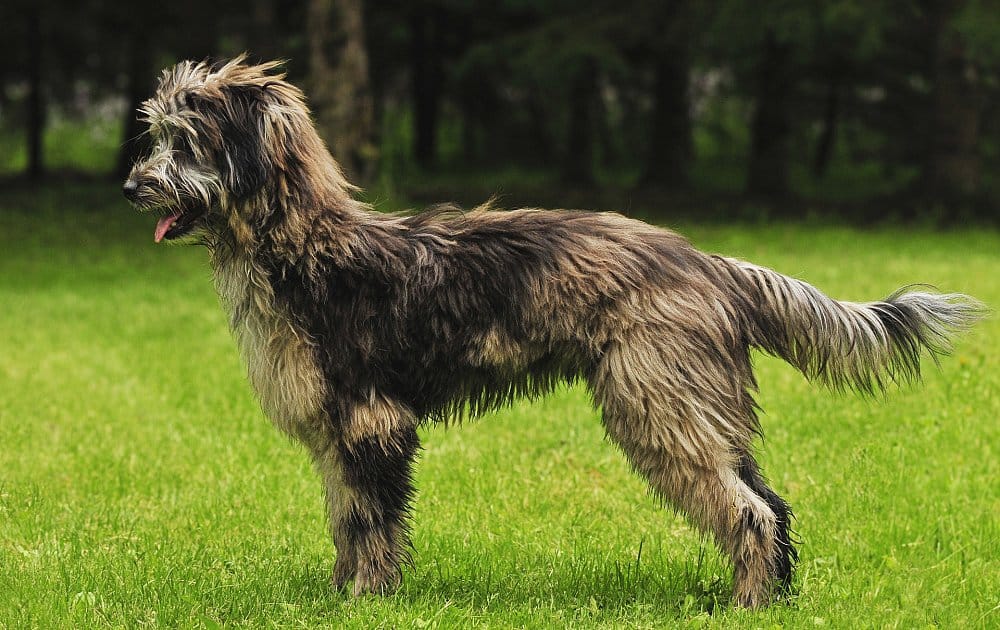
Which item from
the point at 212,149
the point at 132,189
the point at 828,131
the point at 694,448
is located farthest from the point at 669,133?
the point at 132,189

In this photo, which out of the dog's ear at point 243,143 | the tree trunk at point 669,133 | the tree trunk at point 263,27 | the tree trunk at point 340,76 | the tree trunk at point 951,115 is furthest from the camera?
the tree trunk at point 669,133

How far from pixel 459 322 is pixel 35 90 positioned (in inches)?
969

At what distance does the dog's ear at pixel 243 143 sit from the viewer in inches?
197

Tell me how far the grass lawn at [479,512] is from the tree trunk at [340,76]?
8.28m

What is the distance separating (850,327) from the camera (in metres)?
5.15

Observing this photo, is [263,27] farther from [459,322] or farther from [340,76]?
[459,322]

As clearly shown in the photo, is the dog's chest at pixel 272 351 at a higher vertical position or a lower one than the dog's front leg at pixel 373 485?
higher

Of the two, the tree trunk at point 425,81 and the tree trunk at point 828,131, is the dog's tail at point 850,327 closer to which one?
the tree trunk at point 828,131

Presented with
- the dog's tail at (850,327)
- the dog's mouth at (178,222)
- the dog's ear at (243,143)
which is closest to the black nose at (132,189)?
the dog's mouth at (178,222)

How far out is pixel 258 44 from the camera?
21844 mm

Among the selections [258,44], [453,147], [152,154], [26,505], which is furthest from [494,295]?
[453,147]

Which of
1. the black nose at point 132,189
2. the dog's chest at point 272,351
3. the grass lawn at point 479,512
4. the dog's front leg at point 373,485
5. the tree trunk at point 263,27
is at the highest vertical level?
the tree trunk at point 263,27

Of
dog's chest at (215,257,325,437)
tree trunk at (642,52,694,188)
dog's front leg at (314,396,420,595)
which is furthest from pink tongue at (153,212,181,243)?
tree trunk at (642,52,694,188)

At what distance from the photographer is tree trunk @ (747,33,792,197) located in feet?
74.3
